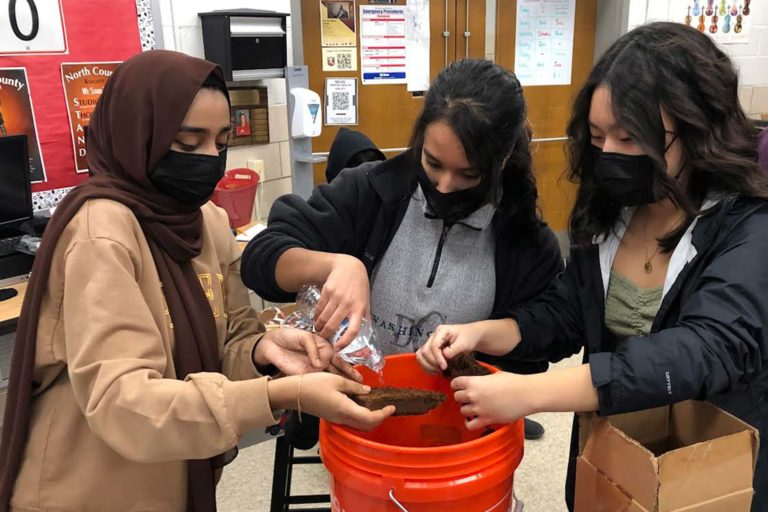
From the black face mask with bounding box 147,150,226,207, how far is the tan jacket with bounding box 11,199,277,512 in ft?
0.35

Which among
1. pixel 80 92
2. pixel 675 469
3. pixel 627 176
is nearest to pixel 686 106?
pixel 627 176

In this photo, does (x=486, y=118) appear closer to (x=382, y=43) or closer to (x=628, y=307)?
(x=628, y=307)

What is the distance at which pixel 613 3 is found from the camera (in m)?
4.19

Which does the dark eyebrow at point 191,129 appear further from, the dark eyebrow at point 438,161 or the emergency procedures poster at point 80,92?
the emergency procedures poster at point 80,92

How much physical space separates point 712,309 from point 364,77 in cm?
309

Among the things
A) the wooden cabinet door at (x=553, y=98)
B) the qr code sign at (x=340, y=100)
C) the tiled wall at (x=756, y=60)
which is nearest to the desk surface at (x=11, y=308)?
the qr code sign at (x=340, y=100)

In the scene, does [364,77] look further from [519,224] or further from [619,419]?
[619,419]

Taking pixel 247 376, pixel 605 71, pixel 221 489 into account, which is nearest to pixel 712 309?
pixel 605 71

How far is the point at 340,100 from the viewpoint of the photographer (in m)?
3.68

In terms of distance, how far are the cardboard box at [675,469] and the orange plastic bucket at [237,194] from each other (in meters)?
2.00

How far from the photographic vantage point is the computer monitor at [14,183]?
2.16m

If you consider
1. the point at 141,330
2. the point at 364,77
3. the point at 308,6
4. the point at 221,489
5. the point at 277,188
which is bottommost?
the point at 221,489

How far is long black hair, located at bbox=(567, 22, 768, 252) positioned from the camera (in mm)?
964

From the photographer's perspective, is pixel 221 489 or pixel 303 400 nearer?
pixel 303 400
